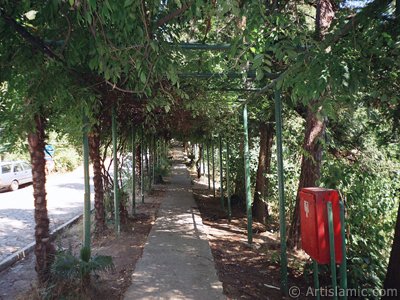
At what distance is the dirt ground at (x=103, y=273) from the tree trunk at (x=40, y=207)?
191mm

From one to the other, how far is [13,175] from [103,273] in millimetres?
14666

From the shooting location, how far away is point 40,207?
4758 millimetres

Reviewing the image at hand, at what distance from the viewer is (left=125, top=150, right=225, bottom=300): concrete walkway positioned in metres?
4.58

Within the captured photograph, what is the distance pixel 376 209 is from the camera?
5281mm

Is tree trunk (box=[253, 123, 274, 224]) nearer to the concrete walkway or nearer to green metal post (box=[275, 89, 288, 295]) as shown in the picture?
the concrete walkway

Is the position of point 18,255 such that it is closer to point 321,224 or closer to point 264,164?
point 321,224

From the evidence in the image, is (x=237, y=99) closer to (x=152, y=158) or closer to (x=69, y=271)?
(x=69, y=271)

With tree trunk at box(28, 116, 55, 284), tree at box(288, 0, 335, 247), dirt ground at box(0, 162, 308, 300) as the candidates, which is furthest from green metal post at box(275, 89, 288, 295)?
tree trunk at box(28, 116, 55, 284)

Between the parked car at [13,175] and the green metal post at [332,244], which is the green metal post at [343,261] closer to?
the green metal post at [332,244]

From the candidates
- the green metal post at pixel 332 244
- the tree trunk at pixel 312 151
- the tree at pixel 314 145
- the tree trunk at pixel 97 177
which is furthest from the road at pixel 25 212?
the green metal post at pixel 332 244

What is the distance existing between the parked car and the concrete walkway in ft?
36.9

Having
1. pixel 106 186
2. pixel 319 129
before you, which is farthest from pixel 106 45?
pixel 106 186

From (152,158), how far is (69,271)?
13.7m

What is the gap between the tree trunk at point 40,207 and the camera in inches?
185
